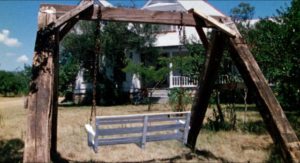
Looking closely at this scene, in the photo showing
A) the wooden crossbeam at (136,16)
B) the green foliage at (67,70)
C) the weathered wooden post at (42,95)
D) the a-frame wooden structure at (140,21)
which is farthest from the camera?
the green foliage at (67,70)

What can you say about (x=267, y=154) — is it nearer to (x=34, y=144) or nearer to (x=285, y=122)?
A: (x=285, y=122)

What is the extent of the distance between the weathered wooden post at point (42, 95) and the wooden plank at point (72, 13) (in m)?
0.10

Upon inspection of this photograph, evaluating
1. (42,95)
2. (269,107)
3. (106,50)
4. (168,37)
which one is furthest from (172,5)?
(42,95)

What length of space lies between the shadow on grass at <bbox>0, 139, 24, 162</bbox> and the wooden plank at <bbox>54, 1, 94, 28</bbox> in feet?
11.5

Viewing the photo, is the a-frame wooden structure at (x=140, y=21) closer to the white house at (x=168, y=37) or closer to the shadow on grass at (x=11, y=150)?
the shadow on grass at (x=11, y=150)

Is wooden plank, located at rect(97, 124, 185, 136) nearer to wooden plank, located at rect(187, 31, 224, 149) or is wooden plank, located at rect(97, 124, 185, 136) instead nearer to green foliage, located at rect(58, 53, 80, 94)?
wooden plank, located at rect(187, 31, 224, 149)

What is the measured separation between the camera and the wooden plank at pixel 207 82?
7.00 metres

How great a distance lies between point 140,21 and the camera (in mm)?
6516

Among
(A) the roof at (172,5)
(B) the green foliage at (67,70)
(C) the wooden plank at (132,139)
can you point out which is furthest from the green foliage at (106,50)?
(C) the wooden plank at (132,139)

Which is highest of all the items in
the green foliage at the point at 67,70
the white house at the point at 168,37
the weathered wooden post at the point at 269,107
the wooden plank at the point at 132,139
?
the white house at the point at 168,37

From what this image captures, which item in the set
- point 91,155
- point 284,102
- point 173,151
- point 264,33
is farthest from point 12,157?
point 284,102

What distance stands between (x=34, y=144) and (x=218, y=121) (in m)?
8.56

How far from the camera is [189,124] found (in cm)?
783

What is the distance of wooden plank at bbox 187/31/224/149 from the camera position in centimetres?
700
